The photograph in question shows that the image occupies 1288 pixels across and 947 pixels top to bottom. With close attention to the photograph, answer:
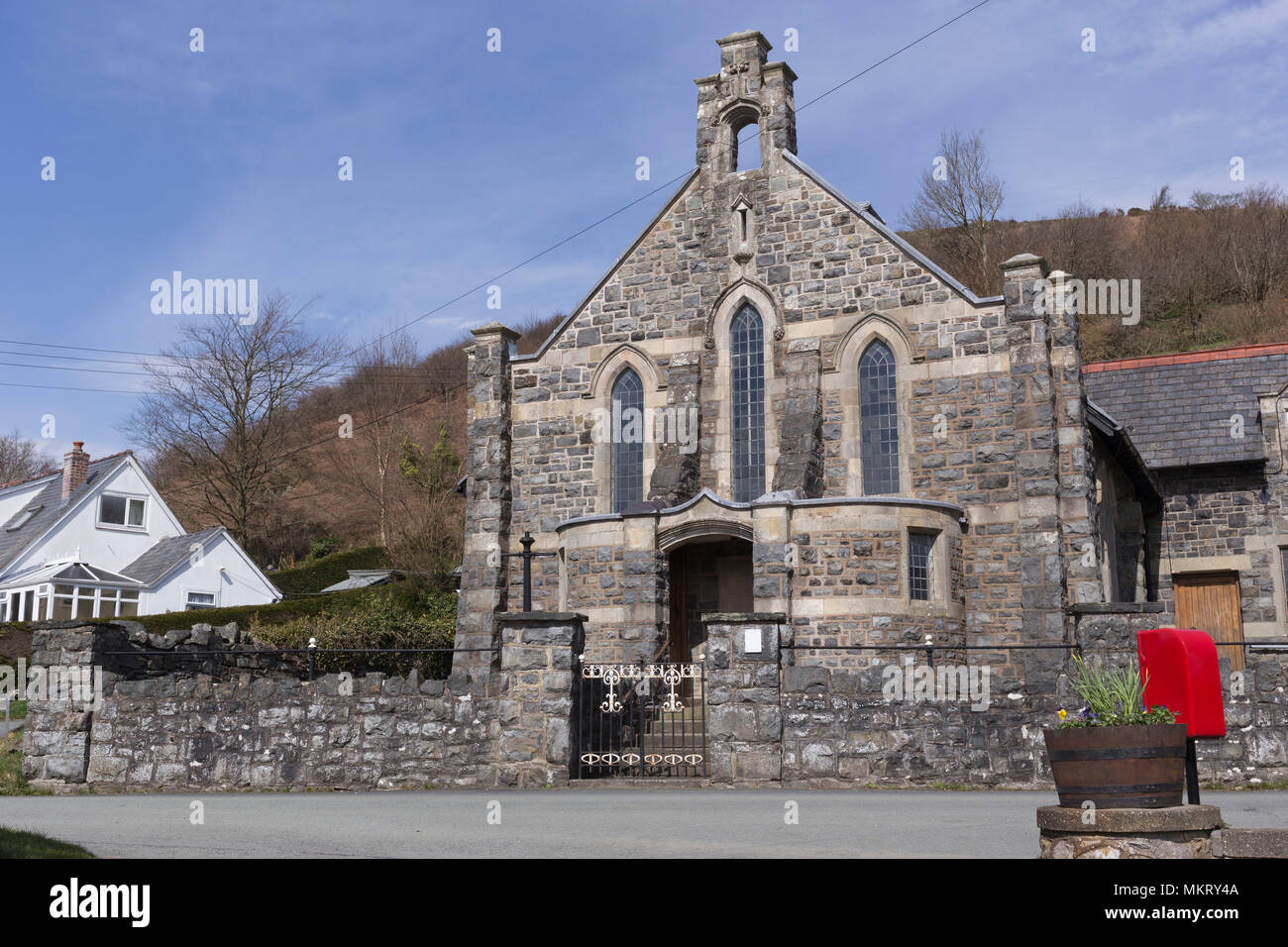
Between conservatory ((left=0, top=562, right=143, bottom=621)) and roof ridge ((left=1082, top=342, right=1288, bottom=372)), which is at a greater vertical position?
roof ridge ((left=1082, top=342, right=1288, bottom=372))

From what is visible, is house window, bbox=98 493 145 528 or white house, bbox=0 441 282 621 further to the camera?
house window, bbox=98 493 145 528

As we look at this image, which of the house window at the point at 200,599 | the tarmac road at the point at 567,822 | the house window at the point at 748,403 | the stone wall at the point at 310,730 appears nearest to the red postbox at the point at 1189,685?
the tarmac road at the point at 567,822

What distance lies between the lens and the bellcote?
22.7m

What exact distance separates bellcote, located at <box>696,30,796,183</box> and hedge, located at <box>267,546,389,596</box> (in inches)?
998

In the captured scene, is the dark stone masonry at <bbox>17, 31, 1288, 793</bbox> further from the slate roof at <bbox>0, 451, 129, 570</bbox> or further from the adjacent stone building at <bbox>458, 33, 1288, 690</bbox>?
the slate roof at <bbox>0, 451, 129, 570</bbox>

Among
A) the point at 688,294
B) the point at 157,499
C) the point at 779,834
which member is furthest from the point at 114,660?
the point at 157,499

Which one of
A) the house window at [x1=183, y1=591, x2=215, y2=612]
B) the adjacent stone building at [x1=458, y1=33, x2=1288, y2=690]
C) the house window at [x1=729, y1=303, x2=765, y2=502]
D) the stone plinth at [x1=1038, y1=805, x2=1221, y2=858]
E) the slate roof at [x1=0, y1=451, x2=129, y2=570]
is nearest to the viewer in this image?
the stone plinth at [x1=1038, y1=805, x2=1221, y2=858]

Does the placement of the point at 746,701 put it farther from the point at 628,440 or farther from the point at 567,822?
the point at 628,440

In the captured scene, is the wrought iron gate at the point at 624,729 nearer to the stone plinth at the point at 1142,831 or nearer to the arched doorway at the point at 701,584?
the arched doorway at the point at 701,584

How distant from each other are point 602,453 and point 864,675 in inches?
399

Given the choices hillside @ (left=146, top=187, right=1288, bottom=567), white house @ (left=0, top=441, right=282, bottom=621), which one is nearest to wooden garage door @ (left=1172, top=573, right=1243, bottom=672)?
hillside @ (left=146, top=187, right=1288, bottom=567)

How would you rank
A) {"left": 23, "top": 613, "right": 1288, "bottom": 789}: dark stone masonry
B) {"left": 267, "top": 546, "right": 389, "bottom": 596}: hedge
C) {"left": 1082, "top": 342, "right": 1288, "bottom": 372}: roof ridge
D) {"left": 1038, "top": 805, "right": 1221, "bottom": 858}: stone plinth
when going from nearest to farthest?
{"left": 1038, "top": 805, "right": 1221, "bottom": 858}: stone plinth < {"left": 23, "top": 613, "right": 1288, "bottom": 789}: dark stone masonry < {"left": 1082, "top": 342, "right": 1288, "bottom": 372}: roof ridge < {"left": 267, "top": 546, "right": 389, "bottom": 596}: hedge

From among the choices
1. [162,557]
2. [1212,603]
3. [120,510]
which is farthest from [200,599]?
[1212,603]

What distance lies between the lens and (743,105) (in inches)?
906
